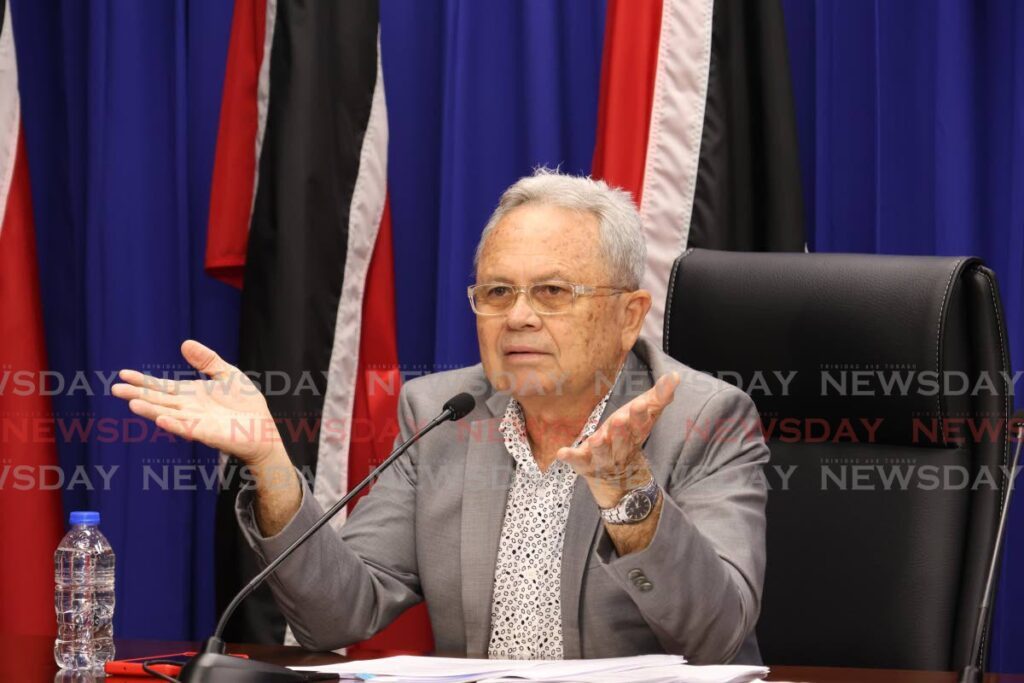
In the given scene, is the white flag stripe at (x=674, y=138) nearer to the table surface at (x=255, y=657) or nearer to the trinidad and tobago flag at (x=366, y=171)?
the trinidad and tobago flag at (x=366, y=171)

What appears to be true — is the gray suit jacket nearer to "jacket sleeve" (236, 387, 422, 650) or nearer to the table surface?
"jacket sleeve" (236, 387, 422, 650)

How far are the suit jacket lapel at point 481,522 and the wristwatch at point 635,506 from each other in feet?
1.36

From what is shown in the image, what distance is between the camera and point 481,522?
1.86 meters

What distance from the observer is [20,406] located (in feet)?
9.78

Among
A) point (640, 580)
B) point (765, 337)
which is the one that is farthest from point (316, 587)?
point (765, 337)

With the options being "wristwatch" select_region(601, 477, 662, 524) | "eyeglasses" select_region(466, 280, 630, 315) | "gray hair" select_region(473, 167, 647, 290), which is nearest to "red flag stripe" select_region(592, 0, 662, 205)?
"gray hair" select_region(473, 167, 647, 290)

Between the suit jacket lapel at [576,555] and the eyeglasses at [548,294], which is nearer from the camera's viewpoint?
the suit jacket lapel at [576,555]

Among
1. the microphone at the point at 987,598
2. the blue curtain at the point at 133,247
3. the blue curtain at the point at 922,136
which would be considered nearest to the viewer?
the microphone at the point at 987,598

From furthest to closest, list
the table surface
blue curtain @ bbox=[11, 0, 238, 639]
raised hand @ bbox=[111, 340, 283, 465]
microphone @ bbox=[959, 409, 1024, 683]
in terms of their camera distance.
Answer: blue curtain @ bbox=[11, 0, 238, 639] < raised hand @ bbox=[111, 340, 283, 465] < the table surface < microphone @ bbox=[959, 409, 1024, 683]

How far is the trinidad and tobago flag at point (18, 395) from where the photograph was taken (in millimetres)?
2939

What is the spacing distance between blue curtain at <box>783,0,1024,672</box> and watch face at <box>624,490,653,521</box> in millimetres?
1346

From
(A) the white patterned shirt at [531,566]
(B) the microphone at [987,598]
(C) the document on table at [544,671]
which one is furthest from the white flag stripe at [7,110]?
(B) the microphone at [987,598]

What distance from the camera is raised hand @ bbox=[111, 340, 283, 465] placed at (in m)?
1.56

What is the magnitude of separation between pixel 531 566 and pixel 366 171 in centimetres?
125
